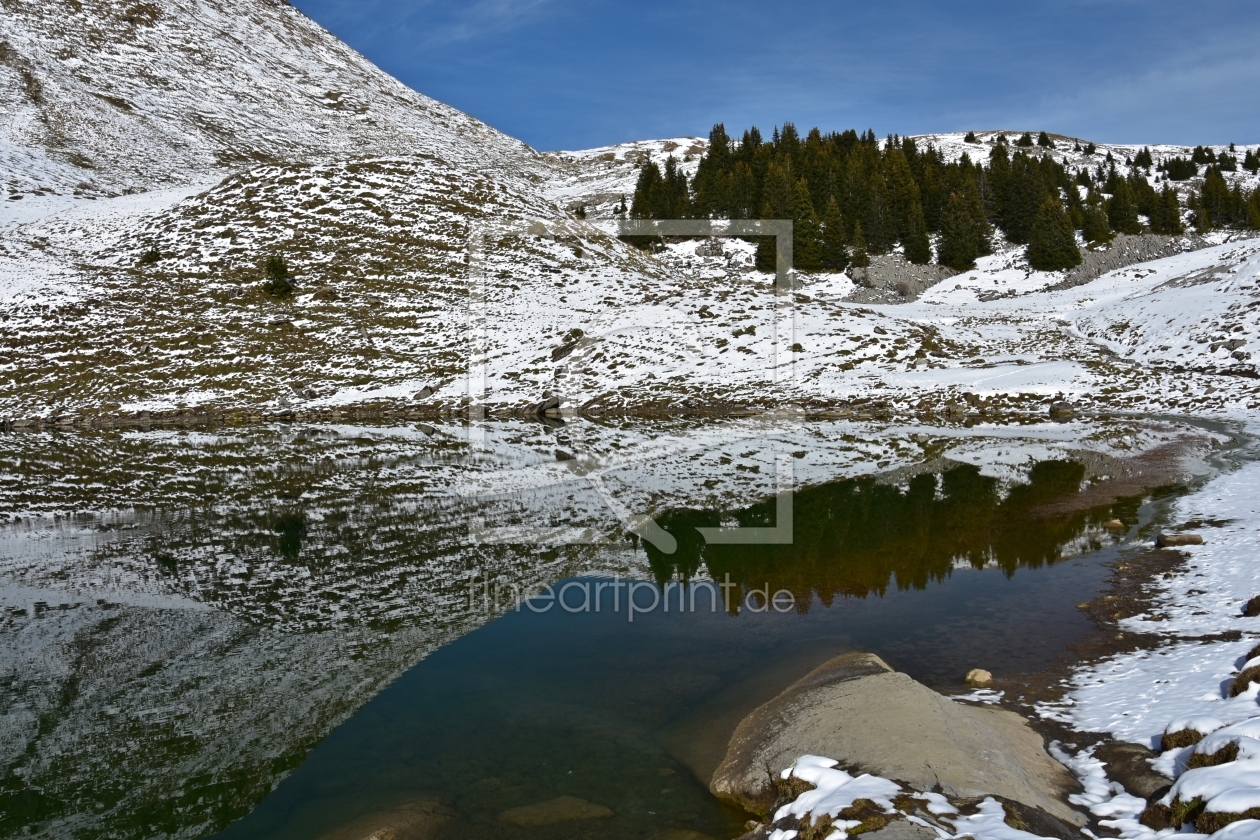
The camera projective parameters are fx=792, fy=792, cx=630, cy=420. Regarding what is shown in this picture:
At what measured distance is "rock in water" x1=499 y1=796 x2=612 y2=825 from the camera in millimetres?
7980

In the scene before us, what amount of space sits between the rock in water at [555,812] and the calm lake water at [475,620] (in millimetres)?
143

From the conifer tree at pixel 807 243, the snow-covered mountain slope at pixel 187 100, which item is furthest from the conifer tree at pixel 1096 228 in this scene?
the snow-covered mountain slope at pixel 187 100

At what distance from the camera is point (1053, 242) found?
76.2 meters

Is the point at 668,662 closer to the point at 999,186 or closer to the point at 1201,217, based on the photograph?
the point at 999,186

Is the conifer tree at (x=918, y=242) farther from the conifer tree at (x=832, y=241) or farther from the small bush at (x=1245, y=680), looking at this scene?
the small bush at (x=1245, y=680)

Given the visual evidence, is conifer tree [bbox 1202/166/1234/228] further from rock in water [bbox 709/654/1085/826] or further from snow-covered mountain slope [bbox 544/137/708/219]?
rock in water [bbox 709/654/1085/826]

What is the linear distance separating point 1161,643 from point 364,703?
11.0 m

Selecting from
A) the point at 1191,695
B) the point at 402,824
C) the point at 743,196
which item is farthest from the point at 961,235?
the point at 402,824

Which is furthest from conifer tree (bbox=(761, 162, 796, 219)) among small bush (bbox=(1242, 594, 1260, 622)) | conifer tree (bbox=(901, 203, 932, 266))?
small bush (bbox=(1242, 594, 1260, 622))

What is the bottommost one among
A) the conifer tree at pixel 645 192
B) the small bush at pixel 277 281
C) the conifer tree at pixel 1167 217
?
the small bush at pixel 277 281

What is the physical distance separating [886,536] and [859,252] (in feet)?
225

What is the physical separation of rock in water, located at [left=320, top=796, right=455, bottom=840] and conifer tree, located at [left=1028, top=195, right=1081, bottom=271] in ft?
270

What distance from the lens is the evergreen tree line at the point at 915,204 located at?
8162 cm

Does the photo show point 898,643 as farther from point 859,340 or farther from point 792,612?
point 859,340
